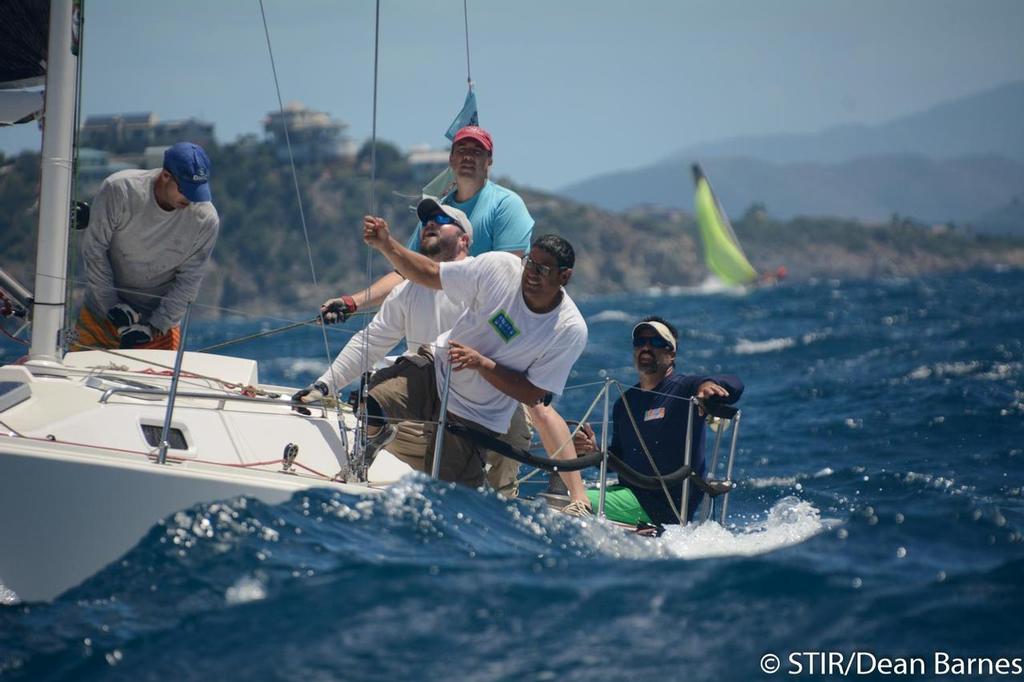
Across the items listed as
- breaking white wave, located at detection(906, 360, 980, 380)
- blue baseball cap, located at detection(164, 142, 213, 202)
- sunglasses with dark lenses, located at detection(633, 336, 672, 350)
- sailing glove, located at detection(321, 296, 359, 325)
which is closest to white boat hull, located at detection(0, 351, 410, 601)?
sailing glove, located at detection(321, 296, 359, 325)

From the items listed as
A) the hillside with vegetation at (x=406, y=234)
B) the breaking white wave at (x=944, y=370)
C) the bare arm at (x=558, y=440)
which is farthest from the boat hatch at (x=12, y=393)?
the hillside with vegetation at (x=406, y=234)

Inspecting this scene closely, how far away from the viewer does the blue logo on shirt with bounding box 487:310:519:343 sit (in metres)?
4.74

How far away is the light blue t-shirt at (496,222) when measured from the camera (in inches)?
221

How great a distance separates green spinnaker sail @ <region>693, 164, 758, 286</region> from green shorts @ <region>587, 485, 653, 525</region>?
46258 millimetres

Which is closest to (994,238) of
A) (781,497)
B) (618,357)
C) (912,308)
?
(912,308)

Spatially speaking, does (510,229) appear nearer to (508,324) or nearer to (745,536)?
(508,324)

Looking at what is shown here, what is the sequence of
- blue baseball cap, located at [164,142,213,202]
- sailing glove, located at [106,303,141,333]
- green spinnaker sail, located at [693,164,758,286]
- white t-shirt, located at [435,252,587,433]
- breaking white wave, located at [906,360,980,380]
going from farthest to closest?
green spinnaker sail, located at [693,164,758,286] < breaking white wave, located at [906,360,980,380] < sailing glove, located at [106,303,141,333] < blue baseball cap, located at [164,142,213,202] < white t-shirt, located at [435,252,587,433]

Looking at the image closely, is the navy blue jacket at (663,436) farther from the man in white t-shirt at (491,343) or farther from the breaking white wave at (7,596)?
the breaking white wave at (7,596)

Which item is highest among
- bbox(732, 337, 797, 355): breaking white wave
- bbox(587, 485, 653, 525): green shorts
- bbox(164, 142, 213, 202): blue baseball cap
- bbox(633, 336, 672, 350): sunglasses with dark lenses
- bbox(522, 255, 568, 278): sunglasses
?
bbox(164, 142, 213, 202): blue baseball cap

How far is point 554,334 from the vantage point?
478cm

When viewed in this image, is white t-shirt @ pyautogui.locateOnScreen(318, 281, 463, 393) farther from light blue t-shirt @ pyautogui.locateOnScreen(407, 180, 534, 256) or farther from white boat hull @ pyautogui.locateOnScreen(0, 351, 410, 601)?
light blue t-shirt @ pyautogui.locateOnScreen(407, 180, 534, 256)

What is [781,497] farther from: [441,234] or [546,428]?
[441,234]

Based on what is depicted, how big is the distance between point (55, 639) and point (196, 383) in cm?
210

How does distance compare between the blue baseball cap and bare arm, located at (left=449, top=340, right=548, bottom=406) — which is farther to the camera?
the blue baseball cap
